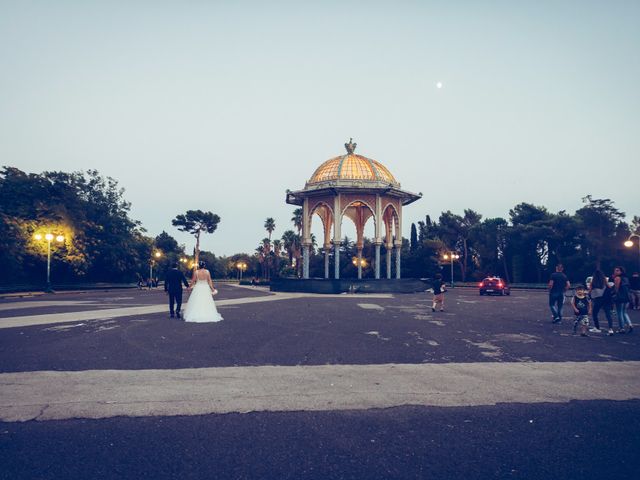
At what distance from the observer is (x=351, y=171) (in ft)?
136

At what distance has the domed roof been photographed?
1618 inches

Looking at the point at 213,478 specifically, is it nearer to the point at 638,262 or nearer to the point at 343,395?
the point at 343,395

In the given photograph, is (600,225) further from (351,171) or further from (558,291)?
(558,291)

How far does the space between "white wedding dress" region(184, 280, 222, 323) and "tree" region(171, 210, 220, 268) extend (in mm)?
80625

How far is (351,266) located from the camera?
70.4m

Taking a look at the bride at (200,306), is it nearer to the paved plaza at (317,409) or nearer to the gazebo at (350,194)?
the paved plaza at (317,409)

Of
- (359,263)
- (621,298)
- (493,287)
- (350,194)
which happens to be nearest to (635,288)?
(621,298)

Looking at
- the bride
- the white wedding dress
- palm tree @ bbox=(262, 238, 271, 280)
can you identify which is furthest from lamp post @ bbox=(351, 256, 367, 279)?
the white wedding dress

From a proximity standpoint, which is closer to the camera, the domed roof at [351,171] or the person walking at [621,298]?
the person walking at [621,298]

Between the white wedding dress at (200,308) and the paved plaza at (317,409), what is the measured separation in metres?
3.60

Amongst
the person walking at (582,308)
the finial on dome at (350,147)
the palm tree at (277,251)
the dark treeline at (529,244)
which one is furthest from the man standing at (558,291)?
the palm tree at (277,251)

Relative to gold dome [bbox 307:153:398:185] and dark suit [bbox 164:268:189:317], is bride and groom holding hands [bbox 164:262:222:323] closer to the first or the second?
dark suit [bbox 164:268:189:317]

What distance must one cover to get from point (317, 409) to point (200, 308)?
897 centimetres

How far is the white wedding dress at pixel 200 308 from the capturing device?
12594mm
